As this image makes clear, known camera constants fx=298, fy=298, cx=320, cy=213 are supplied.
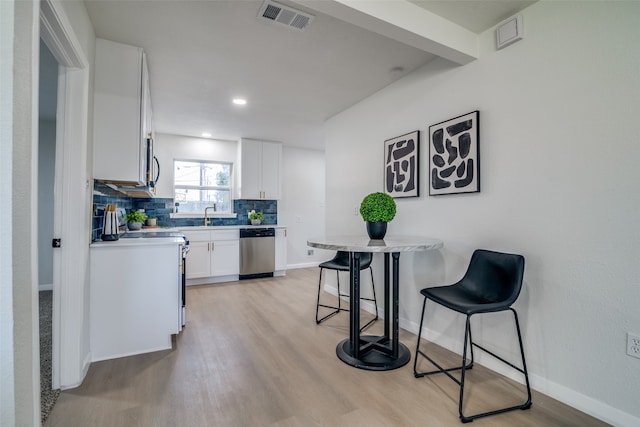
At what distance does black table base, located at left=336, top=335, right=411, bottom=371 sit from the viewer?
2093mm

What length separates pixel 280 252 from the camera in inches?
200

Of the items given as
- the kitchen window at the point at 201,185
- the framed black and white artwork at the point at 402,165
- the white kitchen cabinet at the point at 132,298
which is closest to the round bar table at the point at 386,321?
the framed black and white artwork at the point at 402,165

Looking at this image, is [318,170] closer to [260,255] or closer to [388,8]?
[260,255]

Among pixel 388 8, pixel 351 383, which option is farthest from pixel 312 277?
pixel 388 8

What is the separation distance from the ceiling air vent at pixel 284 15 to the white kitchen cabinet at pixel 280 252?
347 cm

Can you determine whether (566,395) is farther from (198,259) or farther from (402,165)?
(198,259)

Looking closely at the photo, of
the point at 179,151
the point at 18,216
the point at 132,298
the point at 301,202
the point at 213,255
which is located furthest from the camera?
the point at 301,202

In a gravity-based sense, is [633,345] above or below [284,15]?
below

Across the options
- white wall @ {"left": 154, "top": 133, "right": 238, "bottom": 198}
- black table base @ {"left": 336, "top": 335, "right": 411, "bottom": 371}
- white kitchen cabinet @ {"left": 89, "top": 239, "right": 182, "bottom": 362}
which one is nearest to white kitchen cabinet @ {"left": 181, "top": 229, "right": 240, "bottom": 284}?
white wall @ {"left": 154, "top": 133, "right": 238, "bottom": 198}

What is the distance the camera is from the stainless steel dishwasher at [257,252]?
15.7 feet

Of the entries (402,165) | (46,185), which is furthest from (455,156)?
(46,185)

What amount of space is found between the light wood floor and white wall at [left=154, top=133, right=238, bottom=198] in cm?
305

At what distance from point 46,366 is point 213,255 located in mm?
2590

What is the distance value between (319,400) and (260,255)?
332cm
